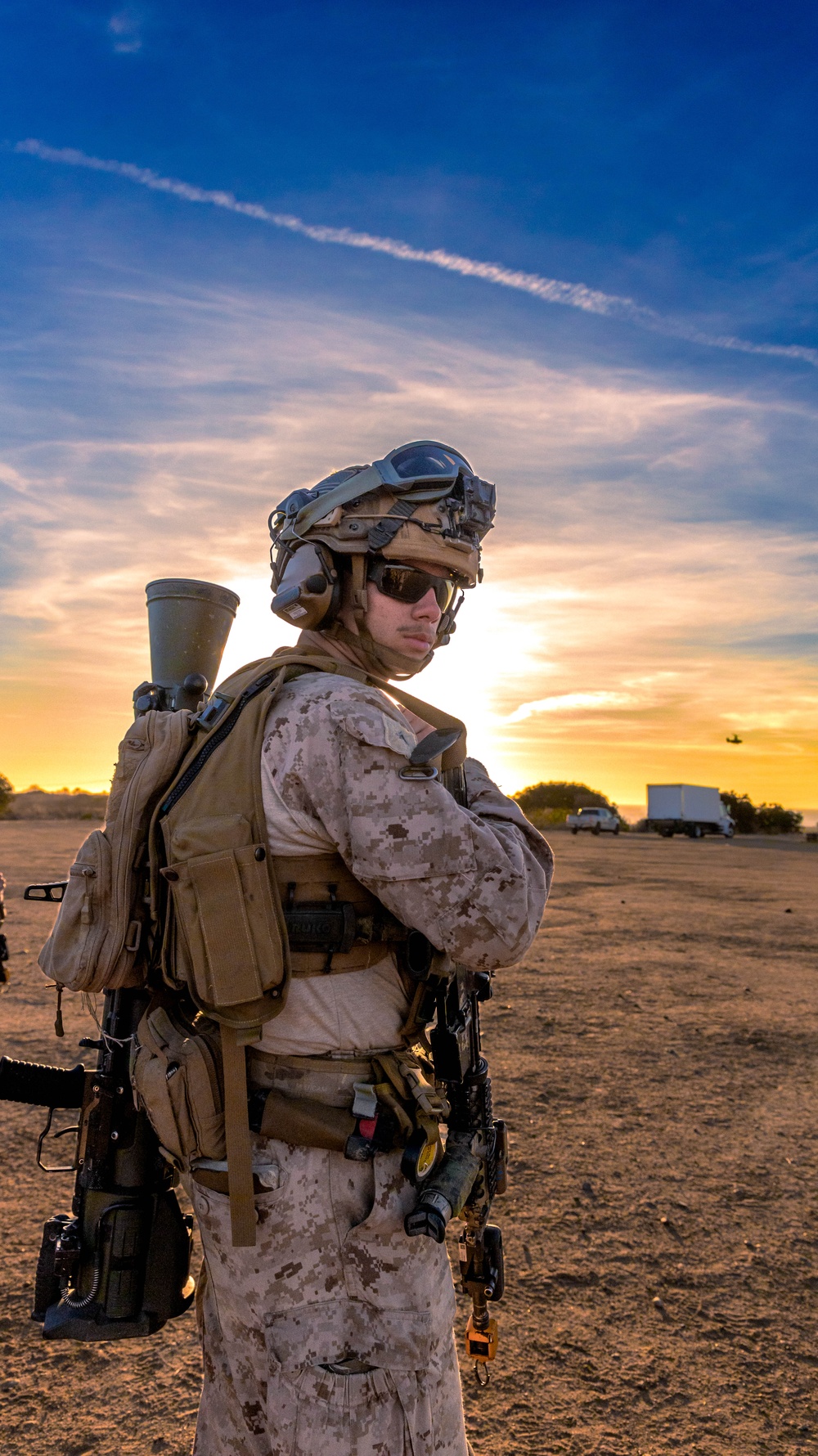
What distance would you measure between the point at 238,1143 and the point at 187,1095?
0.15 m

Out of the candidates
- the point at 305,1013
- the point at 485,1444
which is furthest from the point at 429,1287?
the point at 485,1444

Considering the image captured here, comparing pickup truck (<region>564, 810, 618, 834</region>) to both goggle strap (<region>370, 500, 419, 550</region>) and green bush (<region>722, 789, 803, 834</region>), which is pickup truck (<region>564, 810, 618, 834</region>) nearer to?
green bush (<region>722, 789, 803, 834</region>)

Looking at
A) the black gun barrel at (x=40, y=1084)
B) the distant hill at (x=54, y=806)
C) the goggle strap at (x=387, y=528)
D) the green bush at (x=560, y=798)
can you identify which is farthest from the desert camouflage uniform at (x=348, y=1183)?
the green bush at (x=560, y=798)

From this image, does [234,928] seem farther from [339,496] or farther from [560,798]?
[560,798]

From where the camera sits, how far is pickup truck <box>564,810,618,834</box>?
146ft

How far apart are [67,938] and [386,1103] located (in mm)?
824

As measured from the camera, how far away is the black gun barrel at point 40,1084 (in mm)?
2570

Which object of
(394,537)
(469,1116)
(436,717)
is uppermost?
(394,537)

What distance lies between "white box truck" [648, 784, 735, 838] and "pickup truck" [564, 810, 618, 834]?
9.71ft

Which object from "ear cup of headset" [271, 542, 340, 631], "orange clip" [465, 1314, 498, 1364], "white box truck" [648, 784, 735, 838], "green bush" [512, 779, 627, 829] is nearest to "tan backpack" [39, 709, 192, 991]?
"ear cup of headset" [271, 542, 340, 631]

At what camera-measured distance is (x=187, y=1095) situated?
1884 mm

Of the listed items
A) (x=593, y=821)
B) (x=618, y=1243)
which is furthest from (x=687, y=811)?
(x=618, y=1243)

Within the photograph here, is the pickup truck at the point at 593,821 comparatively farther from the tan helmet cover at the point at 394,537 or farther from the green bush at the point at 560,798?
the tan helmet cover at the point at 394,537

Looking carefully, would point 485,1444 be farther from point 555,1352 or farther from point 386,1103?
point 386,1103
